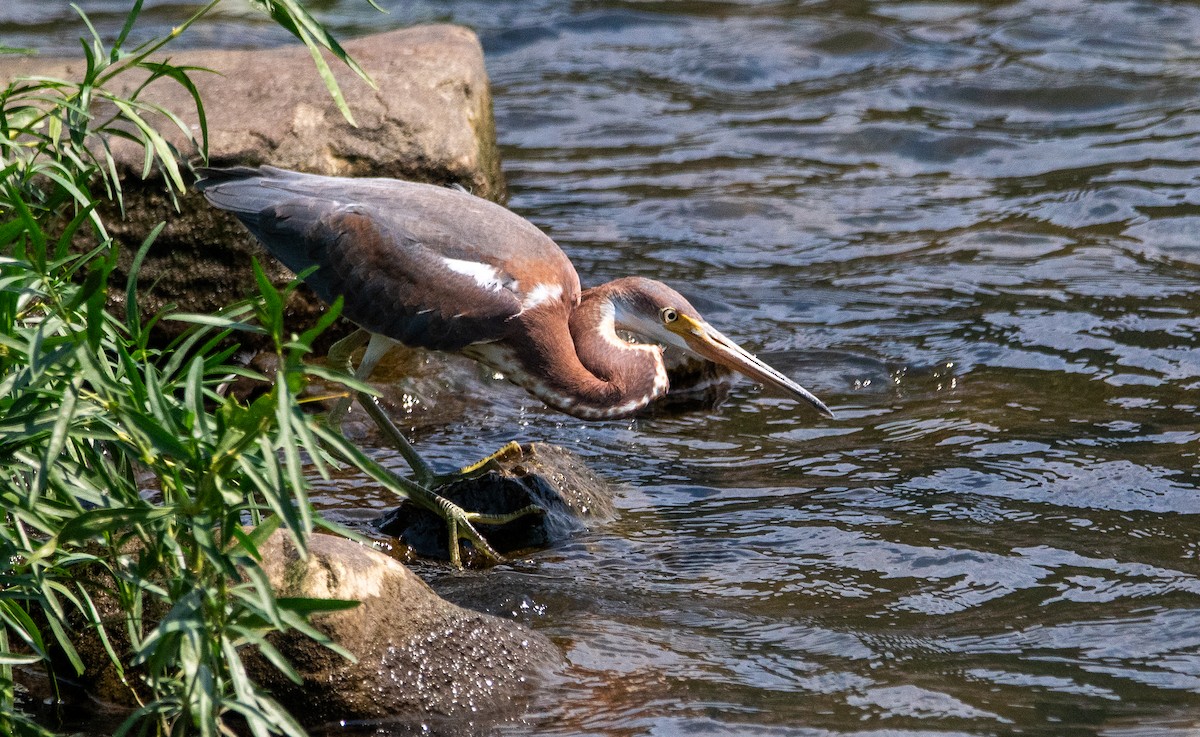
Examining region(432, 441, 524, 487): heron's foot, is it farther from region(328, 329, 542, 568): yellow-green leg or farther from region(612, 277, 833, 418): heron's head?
region(612, 277, 833, 418): heron's head

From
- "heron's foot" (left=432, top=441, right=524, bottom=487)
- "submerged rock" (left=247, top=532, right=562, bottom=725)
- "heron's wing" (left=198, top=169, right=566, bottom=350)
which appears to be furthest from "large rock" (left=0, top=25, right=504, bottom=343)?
"submerged rock" (left=247, top=532, right=562, bottom=725)

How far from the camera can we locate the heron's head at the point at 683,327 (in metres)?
5.15

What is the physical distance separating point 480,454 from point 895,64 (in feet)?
19.2

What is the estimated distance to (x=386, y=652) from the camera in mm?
3547

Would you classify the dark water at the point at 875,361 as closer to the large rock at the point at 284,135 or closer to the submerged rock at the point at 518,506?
the submerged rock at the point at 518,506

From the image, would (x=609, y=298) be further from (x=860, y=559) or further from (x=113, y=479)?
(x=113, y=479)

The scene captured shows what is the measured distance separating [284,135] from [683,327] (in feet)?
6.75

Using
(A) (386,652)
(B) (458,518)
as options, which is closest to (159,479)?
(A) (386,652)

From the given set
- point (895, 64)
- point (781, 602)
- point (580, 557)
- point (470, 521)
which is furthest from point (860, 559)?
point (895, 64)

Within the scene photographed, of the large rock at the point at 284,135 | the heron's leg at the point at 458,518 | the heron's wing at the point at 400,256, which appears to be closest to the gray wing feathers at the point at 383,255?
the heron's wing at the point at 400,256

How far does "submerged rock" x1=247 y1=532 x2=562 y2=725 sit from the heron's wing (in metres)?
1.39

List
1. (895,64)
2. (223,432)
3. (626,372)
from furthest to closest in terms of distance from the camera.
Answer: (895,64) < (626,372) < (223,432)

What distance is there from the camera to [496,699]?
11.8 feet

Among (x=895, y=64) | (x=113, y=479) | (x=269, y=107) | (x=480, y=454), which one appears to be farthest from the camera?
(x=895, y=64)
